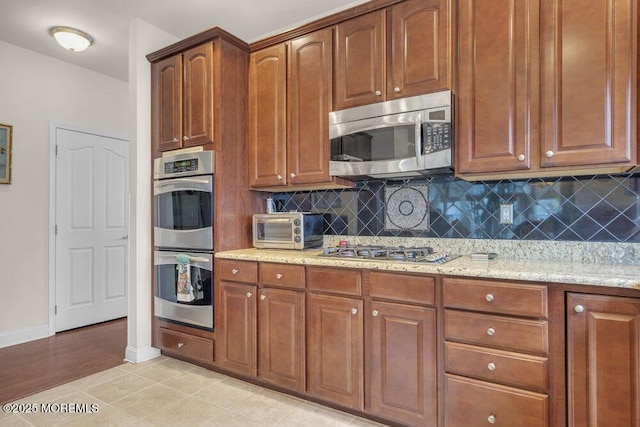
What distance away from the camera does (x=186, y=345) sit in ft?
8.85

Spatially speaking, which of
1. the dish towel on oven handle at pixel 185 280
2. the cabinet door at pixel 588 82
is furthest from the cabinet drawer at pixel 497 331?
the dish towel on oven handle at pixel 185 280

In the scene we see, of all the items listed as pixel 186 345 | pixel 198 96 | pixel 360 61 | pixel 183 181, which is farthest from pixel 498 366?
pixel 198 96

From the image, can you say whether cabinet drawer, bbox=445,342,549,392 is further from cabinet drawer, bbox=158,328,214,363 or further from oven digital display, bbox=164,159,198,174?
oven digital display, bbox=164,159,198,174

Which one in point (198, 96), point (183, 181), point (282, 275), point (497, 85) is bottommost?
point (282, 275)

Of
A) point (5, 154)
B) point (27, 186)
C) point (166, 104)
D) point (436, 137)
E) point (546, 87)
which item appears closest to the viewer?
point (546, 87)

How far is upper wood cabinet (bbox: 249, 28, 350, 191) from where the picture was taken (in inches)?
96.7

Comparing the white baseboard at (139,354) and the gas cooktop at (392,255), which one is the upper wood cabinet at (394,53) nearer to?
the gas cooktop at (392,255)

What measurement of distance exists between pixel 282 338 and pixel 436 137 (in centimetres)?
154

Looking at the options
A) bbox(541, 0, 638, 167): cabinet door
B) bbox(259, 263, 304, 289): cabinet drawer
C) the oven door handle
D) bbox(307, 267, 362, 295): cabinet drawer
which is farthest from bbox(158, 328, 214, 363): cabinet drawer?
bbox(541, 0, 638, 167): cabinet door

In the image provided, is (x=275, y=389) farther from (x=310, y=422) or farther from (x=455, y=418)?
(x=455, y=418)

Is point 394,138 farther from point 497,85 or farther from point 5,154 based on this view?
point 5,154

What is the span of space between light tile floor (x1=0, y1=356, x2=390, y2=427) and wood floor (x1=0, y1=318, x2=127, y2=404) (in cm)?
16

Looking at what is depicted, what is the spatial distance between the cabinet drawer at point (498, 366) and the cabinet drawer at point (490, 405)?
0.03 metres

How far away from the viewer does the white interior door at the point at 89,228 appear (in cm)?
362
